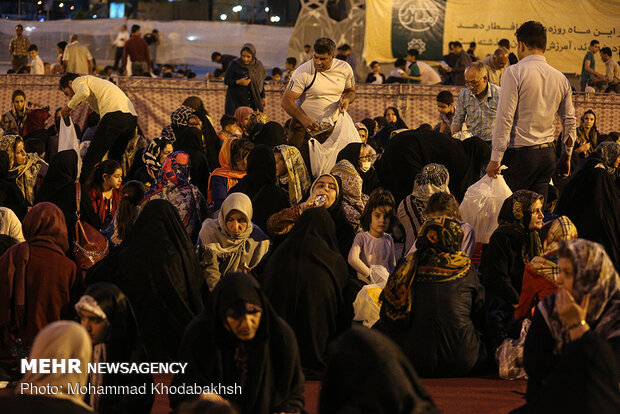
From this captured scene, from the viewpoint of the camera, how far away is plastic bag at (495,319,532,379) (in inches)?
198

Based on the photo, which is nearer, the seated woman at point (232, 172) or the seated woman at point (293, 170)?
the seated woman at point (293, 170)

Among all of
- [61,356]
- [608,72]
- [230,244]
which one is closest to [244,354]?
[61,356]

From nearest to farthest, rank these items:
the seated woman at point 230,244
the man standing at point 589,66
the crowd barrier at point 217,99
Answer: the seated woman at point 230,244 → the crowd barrier at point 217,99 → the man standing at point 589,66

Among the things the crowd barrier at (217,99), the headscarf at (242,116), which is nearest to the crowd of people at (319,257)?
the headscarf at (242,116)

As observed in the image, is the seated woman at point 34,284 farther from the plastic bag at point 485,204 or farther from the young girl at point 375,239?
the plastic bag at point 485,204

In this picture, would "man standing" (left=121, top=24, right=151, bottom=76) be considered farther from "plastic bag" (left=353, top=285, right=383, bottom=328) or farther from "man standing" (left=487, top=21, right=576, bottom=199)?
"plastic bag" (left=353, top=285, right=383, bottom=328)

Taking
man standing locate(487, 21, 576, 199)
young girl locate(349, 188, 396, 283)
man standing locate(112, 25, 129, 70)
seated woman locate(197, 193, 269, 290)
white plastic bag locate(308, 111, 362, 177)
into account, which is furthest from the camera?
man standing locate(112, 25, 129, 70)

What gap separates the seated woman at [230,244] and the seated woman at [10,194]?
2.59 meters

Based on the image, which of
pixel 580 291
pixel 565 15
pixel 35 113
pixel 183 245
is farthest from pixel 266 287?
pixel 565 15

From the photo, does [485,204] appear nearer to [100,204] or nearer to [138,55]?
[100,204]

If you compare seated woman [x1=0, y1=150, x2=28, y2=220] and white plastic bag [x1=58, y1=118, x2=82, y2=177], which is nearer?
seated woman [x1=0, y1=150, x2=28, y2=220]

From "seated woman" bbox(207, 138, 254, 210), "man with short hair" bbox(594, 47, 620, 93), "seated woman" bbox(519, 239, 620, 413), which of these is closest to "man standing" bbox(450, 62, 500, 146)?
"seated woman" bbox(207, 138, 254, 210)

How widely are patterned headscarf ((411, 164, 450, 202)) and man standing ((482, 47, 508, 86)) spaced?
3.00 metres

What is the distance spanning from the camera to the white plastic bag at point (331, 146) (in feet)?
25.6
